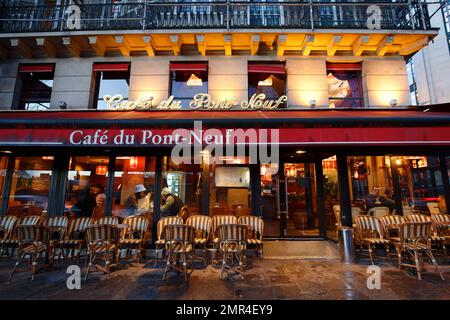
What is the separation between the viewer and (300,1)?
8.59 metres

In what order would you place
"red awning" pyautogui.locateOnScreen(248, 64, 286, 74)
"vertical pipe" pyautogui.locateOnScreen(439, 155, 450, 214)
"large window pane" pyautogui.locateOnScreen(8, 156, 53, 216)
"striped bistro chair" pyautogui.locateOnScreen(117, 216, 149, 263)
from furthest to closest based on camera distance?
1. "red awning" pyautogui.locateOnScreen(248, 64, 286, 74)
2. "large window pane" pyautogui.locateOnScreen(8, 156, 53, 216)
3. "vertical pipe" pyautogui.locateOnScreen(439, 155, 450, 214)
4. "striped bistro chair" pyautogui.locateOnScreen(117, 216, 149, 263)

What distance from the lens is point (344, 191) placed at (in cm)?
748

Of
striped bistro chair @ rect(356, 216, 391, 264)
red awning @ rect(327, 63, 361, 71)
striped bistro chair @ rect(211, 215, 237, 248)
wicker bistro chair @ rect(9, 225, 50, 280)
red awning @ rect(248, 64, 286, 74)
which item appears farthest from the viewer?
red awning @ rect(327, 63, 361, 71)

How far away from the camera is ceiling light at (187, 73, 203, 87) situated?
8.52 meters

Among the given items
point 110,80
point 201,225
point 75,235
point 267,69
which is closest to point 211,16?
point 267,69

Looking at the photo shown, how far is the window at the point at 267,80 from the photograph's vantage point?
8305mm

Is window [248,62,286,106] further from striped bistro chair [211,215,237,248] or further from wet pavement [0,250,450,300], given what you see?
wet pavement [0,250,450,300]

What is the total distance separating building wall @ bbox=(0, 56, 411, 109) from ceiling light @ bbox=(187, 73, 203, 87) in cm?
46

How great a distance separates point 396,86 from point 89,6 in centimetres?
1146

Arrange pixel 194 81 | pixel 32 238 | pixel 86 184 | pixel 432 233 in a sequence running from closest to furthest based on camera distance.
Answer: pixel 32 238 < pixel 432 233 < pixel 86 184 < pixel 194 81

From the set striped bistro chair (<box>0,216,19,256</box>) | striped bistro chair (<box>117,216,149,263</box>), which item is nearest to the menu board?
striped bistro chair (<box>117,216,149,263</box>)

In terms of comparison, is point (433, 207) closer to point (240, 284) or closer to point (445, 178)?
point (445, 178)

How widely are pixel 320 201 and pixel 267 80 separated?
4683mm
